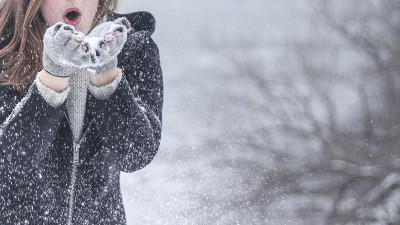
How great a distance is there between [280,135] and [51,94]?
7374 mm

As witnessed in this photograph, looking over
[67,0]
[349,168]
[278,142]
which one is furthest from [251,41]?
[67,0]

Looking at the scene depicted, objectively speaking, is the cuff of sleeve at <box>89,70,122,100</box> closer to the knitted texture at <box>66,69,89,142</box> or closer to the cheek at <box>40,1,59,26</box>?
the knitted texture at <box>66,69,89,142</box>

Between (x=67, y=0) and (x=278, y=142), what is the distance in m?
7.23

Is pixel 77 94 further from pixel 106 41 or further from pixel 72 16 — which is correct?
pixel 106 41

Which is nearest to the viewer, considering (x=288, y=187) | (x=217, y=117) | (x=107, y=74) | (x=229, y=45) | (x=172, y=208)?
(x=107, y=74)

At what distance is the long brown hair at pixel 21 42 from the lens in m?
1.65

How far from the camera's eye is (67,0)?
167 cm

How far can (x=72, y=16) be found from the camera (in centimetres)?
167

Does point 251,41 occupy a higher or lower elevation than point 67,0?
lower

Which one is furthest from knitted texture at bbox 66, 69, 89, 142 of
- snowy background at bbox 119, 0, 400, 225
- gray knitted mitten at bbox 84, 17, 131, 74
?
snowy background at bbox 119, 0, 400, 225

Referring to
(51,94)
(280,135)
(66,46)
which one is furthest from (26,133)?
(280,135)

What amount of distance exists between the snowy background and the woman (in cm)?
524

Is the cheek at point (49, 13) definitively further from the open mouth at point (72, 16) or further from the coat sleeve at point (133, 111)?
the coat sleeve at point (133, 111)

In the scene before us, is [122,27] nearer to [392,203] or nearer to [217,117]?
[392,203]
